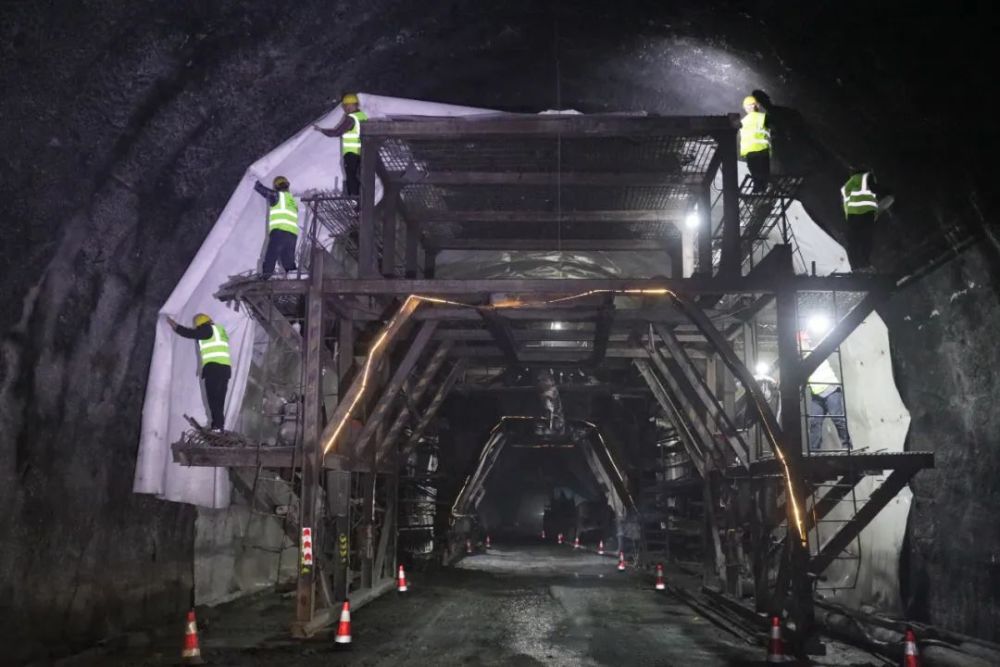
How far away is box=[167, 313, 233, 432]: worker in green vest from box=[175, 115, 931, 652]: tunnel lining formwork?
1.87ft

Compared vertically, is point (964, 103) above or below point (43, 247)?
above

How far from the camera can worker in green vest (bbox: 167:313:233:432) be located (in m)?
9.49

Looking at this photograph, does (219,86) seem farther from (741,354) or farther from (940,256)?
(741,354)

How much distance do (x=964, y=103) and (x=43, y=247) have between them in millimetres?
8977

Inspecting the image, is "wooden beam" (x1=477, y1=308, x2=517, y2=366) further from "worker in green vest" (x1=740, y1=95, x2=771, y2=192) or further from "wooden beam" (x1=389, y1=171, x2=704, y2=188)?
"worker in green vest" (x1=740, y1=95, x2=771, y2=192)

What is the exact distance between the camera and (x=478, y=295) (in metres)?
10.6

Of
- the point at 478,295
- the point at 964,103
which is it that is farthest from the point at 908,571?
the point at 478,295

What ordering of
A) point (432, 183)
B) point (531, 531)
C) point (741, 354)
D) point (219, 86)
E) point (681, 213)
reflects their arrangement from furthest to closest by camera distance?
1. point (531, 531)
2. point (741, 354)
3. point (681, 213)
4. point (432, 183)
5. point (219, 86)

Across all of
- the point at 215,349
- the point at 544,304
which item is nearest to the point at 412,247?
the point at 544,304

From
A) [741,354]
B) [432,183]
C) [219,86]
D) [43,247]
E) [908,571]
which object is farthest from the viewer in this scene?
[741,354]

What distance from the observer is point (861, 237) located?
10016 millimetres

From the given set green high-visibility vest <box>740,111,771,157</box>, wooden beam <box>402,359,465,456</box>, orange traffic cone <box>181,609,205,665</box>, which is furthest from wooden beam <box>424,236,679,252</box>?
orange traffic cone <box>181,609,205,665</box>

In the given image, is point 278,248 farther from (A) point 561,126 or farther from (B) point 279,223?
(A) point 561,126

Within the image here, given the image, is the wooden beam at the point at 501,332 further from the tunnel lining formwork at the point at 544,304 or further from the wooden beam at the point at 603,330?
the wooden beam at the point at 603,330
